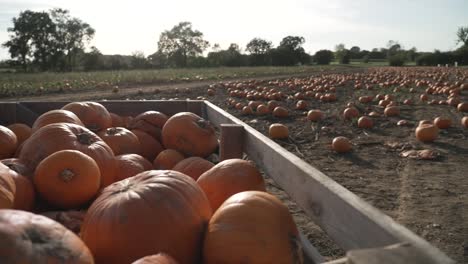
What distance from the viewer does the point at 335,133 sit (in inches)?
291

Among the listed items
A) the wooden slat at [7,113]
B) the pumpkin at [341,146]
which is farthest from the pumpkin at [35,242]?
the pumpkin at [341,146]

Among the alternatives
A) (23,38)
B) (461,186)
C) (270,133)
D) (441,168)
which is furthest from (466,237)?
(23,38)

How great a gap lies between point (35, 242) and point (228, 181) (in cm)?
105

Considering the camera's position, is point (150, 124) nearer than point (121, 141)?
No

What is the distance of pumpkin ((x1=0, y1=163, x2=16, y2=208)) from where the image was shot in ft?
5.30

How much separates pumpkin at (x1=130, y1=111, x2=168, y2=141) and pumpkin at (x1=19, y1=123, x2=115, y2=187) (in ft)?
3.55

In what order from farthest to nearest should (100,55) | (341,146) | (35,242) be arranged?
(100,55) → (341,146) → (35,242)

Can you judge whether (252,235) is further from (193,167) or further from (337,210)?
(193,167)

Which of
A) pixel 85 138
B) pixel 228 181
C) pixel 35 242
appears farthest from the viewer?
pixel 85 138

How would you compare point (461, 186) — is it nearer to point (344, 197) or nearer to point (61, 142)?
point (344, 197)

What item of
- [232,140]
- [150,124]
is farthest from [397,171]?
[150,124]

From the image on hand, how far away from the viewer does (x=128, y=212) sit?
1.49 metres

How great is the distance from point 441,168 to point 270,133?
294 cm

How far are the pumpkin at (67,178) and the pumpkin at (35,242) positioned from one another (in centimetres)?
76
